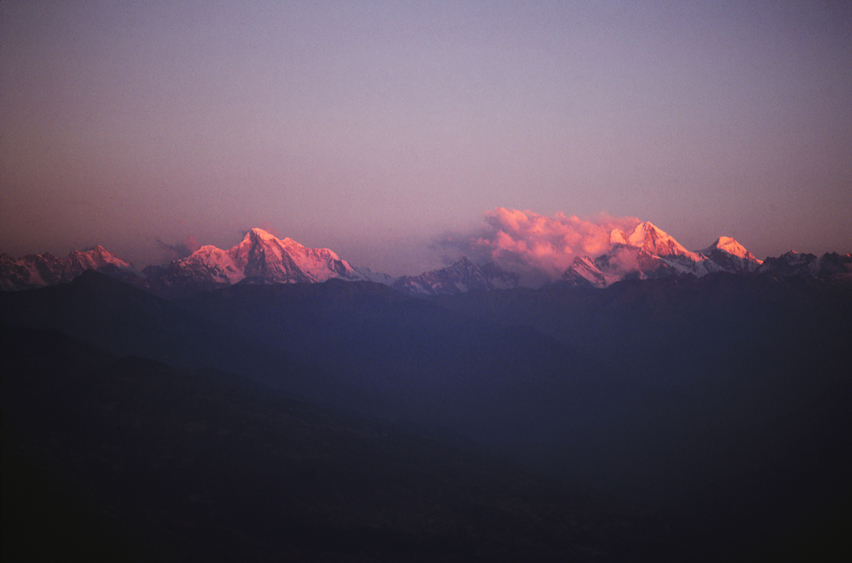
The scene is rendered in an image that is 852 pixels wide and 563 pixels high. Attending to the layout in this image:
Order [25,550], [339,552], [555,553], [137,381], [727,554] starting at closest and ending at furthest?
[25,550]
[339,552]
[555,553]
[727,554]
[137,381]

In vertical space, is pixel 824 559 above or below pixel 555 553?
above

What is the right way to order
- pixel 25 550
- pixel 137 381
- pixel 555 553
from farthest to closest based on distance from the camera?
pixel 137 381 → pixel 555 553 → pixel 25 550

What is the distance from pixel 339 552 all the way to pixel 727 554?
111 meters

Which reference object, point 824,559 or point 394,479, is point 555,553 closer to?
point 394,479

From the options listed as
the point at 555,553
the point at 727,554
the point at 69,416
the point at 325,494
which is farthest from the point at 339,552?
the point at 727,554

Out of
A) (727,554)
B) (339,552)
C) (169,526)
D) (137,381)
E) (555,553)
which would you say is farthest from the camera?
(137,381)

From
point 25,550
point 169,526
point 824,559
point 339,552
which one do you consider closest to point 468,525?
point 339,552

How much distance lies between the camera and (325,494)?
166125 millimetres

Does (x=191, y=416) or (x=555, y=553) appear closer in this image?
(x=555, y=553)

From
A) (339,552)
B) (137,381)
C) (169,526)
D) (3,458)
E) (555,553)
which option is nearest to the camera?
(3,458)

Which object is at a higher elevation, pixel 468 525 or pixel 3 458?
pixel 3 458

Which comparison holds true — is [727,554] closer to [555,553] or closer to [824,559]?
Answer: [824,559]

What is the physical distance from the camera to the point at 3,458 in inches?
4636

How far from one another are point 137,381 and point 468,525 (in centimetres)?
10943
